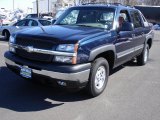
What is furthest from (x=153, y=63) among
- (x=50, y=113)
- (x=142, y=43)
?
(x=50, y=113)

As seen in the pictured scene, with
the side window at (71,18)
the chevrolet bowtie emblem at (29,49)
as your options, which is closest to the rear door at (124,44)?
the side window at (71,18)

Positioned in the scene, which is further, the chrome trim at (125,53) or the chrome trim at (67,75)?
the chrome trim at (125,53)

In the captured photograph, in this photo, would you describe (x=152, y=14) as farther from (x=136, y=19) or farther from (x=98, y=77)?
(x=98, y=77)

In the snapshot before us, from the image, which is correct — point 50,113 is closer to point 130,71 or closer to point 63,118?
point 63,118

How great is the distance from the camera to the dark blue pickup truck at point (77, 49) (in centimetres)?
486

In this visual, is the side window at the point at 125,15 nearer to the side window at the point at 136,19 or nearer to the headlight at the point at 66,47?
the side window at the point at 136,19

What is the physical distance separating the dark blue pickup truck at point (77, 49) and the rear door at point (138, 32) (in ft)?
2.04

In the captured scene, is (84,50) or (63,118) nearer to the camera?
(63,118)

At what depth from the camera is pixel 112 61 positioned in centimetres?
618

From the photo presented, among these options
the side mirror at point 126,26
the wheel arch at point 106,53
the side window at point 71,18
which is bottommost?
the wheel arch at point 106,53

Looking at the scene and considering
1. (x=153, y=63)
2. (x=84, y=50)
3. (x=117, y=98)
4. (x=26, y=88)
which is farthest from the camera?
(x=153, y=63)

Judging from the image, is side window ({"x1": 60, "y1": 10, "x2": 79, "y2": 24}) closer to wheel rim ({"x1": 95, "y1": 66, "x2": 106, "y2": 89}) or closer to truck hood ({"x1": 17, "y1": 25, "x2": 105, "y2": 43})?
truck hood ({"x1": 17, "y1": 25, "x2": 105, "y2": 43})

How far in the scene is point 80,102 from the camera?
5352 mm

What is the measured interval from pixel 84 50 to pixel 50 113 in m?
1.23
